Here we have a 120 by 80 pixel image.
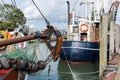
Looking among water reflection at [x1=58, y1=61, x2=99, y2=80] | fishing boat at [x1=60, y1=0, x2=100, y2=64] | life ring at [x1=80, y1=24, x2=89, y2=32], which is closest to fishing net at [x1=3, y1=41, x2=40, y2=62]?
water reflection at [x1=58, y1=61, x2=99, y2=80]

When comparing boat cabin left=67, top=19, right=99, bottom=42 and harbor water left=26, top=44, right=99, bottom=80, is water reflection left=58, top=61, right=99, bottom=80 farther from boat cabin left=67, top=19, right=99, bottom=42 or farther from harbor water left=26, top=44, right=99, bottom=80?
boat cabin left=67, top=19, right=99, bottom=42

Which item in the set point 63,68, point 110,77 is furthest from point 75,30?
point 110,77

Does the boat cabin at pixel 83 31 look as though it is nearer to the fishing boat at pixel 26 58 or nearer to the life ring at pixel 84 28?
the life ring at pixel 84 28

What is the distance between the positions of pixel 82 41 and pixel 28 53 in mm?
13937

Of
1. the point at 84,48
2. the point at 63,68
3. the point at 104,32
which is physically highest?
the point at 104,32

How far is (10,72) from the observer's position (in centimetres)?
765

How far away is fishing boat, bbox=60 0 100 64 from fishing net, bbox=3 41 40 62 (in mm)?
13299

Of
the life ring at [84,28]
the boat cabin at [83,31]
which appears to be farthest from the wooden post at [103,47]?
the life ring at [84,28]

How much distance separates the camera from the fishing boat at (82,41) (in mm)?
22375

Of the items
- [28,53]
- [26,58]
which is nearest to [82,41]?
[28,53]

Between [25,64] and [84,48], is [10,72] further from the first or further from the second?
[84,48]

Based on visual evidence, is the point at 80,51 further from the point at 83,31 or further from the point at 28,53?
the point at 28,53

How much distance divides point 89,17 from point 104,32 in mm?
12919

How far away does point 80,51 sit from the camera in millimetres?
22375
